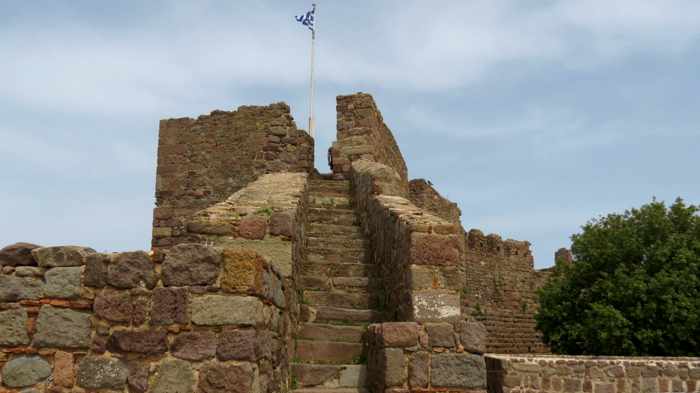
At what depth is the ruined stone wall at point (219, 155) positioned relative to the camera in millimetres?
14930

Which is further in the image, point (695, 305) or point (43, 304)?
point (695, 305)

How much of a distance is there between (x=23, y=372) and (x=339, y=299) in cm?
488

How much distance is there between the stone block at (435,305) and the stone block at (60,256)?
3487 mm

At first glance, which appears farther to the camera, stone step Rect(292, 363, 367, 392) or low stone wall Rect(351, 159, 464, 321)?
stone step Rect(292, 363, 367, 392)

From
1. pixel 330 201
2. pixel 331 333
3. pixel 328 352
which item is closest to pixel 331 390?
pixel 328 352

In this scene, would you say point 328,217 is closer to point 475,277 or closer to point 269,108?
point 269,108

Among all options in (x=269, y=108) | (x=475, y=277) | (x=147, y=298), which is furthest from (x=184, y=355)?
(x=475, y=277)

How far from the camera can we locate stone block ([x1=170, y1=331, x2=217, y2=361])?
14.9 ft

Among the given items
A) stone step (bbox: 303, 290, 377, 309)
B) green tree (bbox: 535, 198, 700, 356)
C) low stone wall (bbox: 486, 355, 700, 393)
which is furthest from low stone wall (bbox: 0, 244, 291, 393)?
green tree (bbox: 535, 198, 700, 356)

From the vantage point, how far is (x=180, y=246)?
465 cm

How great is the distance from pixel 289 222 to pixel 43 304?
10.7 ft

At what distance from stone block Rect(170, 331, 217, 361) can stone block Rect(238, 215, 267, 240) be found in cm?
305

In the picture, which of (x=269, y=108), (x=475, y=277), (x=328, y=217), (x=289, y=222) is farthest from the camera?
(x=475, y=277)

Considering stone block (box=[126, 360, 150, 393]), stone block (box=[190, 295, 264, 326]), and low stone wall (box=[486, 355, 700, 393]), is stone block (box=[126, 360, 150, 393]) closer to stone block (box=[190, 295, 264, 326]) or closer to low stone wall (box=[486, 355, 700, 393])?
stone block (box=[190, 295, 264, 326])
